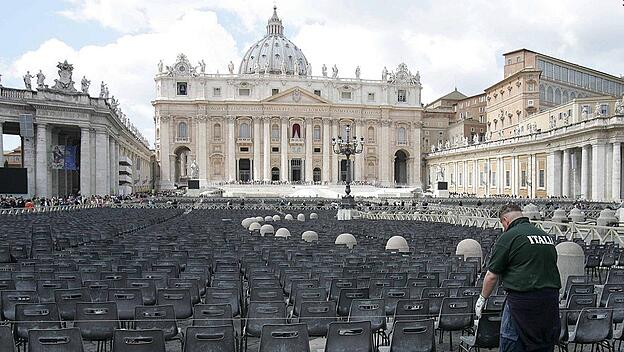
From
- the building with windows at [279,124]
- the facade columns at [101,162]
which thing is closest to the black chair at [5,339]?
the facade columns at [101,162]

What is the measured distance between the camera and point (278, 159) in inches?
4547

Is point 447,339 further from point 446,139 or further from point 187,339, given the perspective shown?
point 446,139

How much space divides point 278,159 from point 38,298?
107 metres

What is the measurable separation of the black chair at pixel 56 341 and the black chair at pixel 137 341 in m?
0.41

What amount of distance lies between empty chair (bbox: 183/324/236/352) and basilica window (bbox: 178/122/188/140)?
110m

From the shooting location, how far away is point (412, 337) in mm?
6770

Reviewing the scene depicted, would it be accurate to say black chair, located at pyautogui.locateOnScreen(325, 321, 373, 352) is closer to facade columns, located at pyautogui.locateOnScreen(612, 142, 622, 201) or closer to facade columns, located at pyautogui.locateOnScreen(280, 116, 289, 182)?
facade columns, located at pyautogui.locateOnScreen(612, 142, 622, 201)

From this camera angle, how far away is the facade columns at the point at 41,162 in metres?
52.5

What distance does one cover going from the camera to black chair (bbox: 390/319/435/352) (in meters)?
6.75

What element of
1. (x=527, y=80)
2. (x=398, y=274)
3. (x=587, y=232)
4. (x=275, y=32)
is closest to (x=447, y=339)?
(x=398, y=274)

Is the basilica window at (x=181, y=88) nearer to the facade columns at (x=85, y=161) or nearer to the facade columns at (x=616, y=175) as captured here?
the facade columns at (x=85, y=161)

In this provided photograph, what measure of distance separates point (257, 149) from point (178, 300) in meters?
107

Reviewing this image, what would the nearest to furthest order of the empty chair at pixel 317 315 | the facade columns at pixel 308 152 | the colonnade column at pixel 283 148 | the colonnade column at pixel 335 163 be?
the empty chair at pixel 317 315 → the colonnade column at pixel 283 148 → the facade columns at pixel 308 152 → the colonnade column at pixel 335 163

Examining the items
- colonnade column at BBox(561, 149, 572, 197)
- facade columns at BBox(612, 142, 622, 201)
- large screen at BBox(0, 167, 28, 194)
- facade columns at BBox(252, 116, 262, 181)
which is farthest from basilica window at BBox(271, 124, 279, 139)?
large screen at BBox(0, 167, 28, 194)
